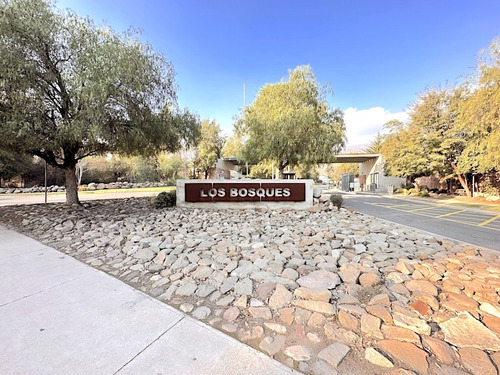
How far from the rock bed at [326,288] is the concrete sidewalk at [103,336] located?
0.21m

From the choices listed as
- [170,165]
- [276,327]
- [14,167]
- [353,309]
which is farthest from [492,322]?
[170,165]

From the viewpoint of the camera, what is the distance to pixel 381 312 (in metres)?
2.32

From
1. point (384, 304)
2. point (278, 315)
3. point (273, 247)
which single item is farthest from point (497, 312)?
point (273, 247)

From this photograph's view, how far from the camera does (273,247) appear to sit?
4.29 meters

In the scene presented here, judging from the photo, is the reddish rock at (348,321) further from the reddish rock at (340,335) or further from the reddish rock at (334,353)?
the reddish rock at (334,353)

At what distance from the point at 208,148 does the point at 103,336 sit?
27110mm

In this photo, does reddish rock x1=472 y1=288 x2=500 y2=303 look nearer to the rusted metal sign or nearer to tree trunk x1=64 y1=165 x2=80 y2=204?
the rusted metal sign

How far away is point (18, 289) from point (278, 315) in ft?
11.1

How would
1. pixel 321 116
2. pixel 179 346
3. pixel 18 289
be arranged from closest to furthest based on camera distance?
pixel 179 346 → pixel 18 289 → pixel 321 116

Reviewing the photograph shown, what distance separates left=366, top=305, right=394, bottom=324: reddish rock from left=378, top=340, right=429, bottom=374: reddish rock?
0.96 feet

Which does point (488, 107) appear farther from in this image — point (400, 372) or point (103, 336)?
point (103, 336)

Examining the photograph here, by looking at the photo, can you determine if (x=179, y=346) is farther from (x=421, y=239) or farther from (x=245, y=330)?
(x=421, y=239)

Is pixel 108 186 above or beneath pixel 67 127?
beneath

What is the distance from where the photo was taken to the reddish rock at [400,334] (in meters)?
1.96
